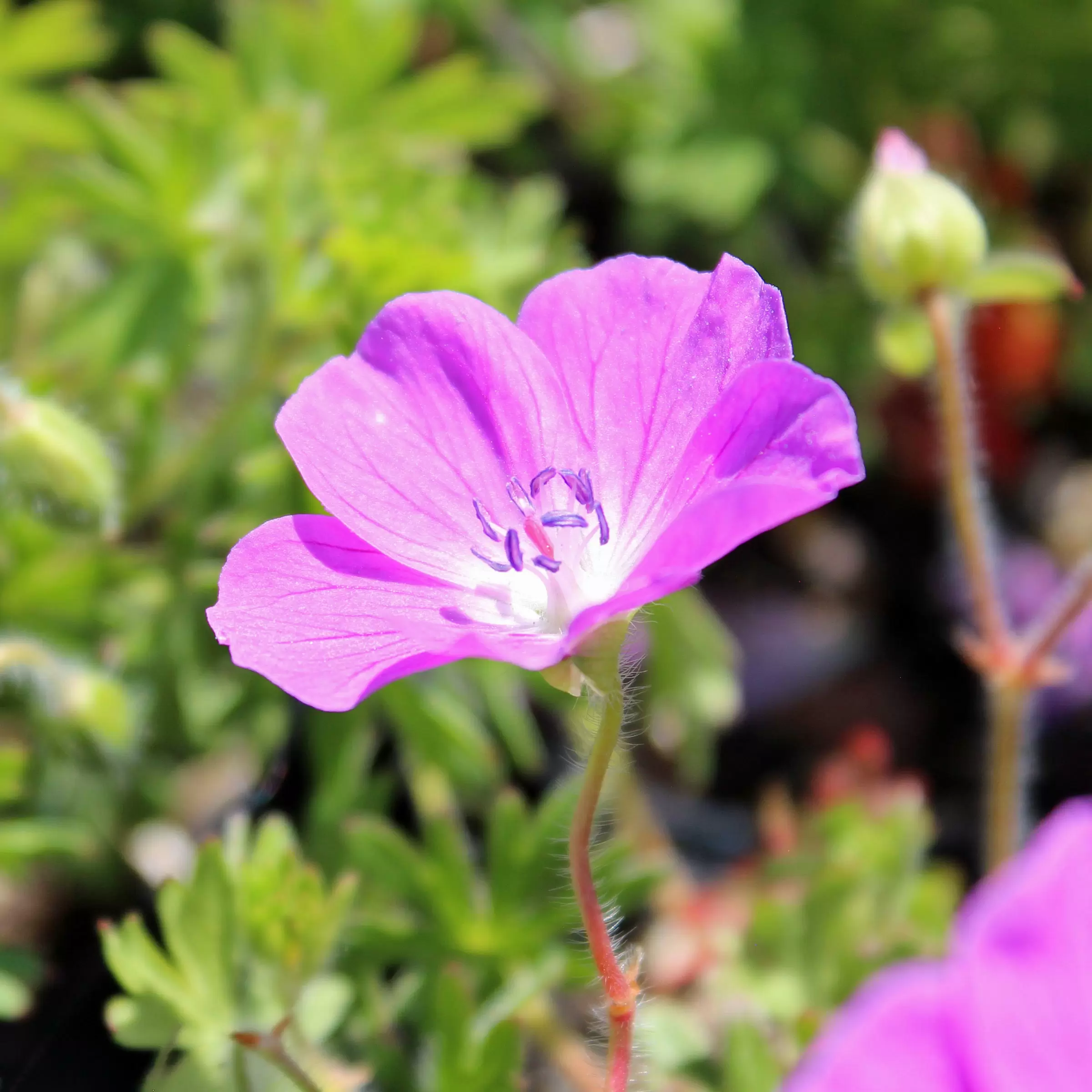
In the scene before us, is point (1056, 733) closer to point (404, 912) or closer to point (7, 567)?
point (404, 912)

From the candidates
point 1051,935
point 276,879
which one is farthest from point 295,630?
point 1051,935

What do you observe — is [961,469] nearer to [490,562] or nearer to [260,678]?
[490,562]

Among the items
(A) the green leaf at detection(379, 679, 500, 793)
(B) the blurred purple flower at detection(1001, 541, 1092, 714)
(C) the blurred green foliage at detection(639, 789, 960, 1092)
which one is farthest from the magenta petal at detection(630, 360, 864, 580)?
(B) the blurred purple flower at detection(1001, 541, 1092, 714)

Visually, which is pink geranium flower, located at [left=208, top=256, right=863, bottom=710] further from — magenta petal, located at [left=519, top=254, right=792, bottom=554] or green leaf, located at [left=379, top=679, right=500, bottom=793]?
green leaf, located at [left=379, top=679, right=500, bottom=793]

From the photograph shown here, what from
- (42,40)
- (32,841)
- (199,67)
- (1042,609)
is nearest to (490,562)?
(32,841)

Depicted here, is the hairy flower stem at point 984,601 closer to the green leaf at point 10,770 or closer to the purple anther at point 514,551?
the purple anther at point 514,551

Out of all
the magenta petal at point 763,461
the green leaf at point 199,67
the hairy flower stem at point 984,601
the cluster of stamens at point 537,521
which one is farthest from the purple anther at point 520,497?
the green leaf at point 199,67
